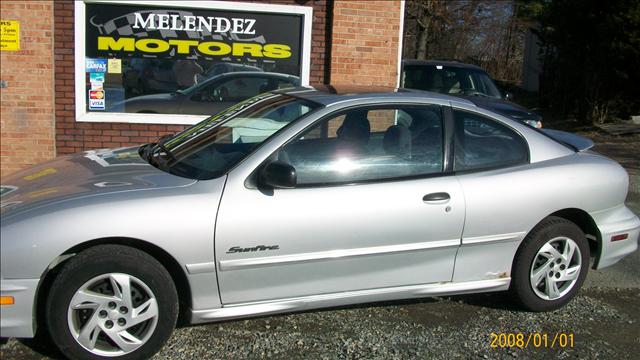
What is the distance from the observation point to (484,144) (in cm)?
447

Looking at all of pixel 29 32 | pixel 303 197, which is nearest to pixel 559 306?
pixel 303 197

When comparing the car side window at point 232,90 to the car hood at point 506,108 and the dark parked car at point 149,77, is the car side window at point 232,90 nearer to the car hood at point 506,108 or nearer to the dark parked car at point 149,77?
→ the dark parked car at point 149,77

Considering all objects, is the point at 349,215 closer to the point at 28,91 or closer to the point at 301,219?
the point at 301,219

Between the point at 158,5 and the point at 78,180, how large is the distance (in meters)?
4.69

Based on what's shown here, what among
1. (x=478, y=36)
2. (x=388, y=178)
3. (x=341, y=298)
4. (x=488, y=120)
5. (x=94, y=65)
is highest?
(x=478, y=36)

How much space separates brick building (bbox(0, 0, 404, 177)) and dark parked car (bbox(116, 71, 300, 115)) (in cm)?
11

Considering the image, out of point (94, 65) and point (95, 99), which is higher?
point (94, 65)

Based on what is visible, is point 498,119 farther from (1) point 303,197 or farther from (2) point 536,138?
(1) point 303,197

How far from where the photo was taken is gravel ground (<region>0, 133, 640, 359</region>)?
3861mm

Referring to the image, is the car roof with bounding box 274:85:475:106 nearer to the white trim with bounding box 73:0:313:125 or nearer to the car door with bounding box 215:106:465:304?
the car door with bounding box 215:106:465:304

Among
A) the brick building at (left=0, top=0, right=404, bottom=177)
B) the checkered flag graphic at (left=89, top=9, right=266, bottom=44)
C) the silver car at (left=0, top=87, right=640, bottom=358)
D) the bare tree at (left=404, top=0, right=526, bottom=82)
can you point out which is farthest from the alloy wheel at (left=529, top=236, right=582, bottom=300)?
the bare tree at (left=404, top=0, right=526, bottom=82)

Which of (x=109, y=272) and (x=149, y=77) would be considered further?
(x=149, y=77)

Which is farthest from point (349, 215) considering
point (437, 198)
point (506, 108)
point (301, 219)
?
point (506, 108)

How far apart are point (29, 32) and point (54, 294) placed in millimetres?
5445
